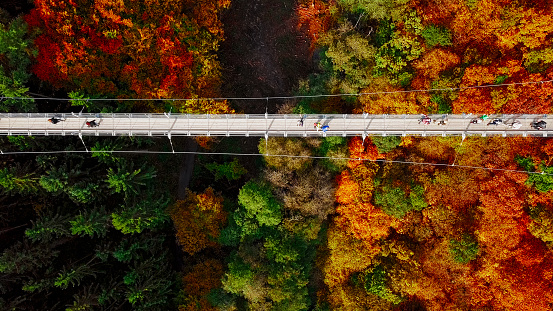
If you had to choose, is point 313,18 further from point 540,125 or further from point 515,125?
point 540,125

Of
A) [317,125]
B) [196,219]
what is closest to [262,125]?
[317,125]

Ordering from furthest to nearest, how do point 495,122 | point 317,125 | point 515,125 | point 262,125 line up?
point 262,125, point 317,125, point 495,122, point 515,125

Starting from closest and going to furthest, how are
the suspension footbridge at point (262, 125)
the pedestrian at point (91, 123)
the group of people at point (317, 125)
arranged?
the suspension footbridge at point (262, 125) → the pedestrian at point (91, 123) → the group of people at point (317, 125)

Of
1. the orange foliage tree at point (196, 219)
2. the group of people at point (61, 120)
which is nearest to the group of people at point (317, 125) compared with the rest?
the orange foliage tree at point (196, 219)

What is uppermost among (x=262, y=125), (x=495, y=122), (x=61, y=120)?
(x=495, y=122)

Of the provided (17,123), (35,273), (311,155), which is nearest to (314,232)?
(311,155)

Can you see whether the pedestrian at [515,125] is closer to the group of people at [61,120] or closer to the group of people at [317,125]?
the group of people at [317,125]
